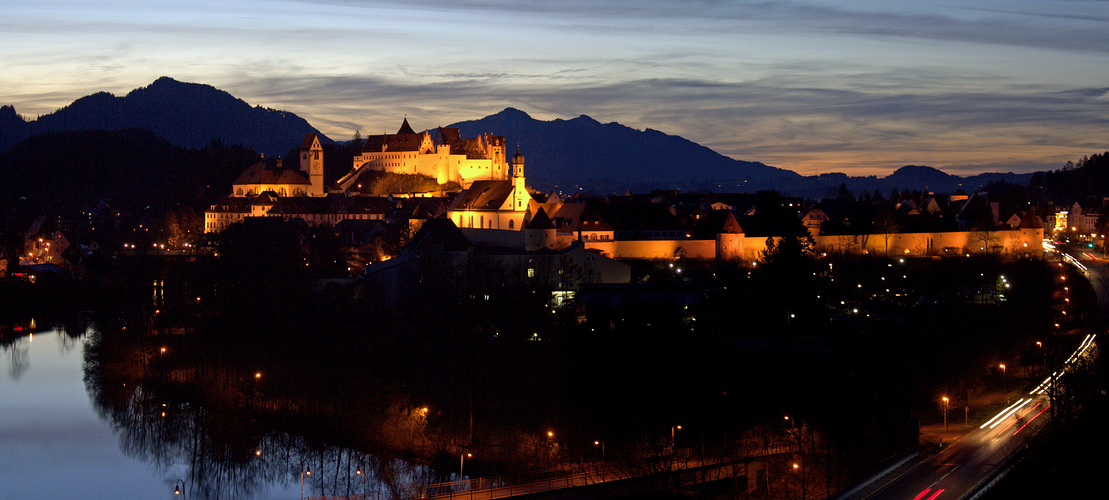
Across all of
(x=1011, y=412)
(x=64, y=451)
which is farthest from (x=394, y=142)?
(x=1011, y=412)

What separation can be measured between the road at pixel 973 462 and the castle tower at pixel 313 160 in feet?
168

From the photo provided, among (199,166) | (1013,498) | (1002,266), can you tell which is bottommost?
(1013,498)

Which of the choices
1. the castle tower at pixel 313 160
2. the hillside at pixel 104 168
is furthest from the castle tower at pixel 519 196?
the hillside at pixel 104 168

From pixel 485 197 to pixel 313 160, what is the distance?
26873mm

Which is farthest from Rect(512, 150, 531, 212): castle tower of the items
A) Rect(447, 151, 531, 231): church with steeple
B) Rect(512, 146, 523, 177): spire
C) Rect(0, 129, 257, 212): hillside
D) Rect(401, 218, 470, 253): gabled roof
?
Rect(0, 129, 257, 212): hillside

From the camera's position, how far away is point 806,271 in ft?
97.8

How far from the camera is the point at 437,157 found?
214ft

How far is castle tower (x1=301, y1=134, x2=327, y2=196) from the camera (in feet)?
221

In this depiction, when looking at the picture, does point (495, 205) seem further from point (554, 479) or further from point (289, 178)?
point (554, 479)

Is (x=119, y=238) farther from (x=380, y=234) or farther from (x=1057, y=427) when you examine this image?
(x=1057, y=427)

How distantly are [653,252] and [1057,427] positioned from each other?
19857mm

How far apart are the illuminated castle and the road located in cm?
4529

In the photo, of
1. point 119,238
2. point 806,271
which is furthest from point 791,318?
point 119,238

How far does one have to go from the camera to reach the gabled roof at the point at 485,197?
43.5 m
